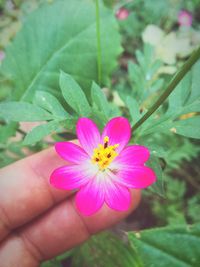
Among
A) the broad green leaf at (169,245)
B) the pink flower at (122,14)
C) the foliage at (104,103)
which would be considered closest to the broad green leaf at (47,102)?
the foliage at (104,103)

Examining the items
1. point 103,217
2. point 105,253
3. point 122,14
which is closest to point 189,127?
point 103,217

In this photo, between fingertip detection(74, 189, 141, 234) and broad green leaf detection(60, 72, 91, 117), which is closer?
broad green leaf detection(60, 72, 91, 117)

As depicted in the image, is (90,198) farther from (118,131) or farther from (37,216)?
(37,216)

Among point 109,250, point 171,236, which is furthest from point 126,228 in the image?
point 171,236

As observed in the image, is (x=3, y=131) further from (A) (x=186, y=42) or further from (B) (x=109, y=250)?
(A) (x=186, y=42)

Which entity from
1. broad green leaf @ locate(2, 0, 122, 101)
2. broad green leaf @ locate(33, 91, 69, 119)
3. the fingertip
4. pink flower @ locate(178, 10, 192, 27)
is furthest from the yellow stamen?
pink flower @ locate(178, 10, 192, 27)

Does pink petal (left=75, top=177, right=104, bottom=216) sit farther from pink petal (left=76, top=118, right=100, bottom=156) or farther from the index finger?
the index finger
